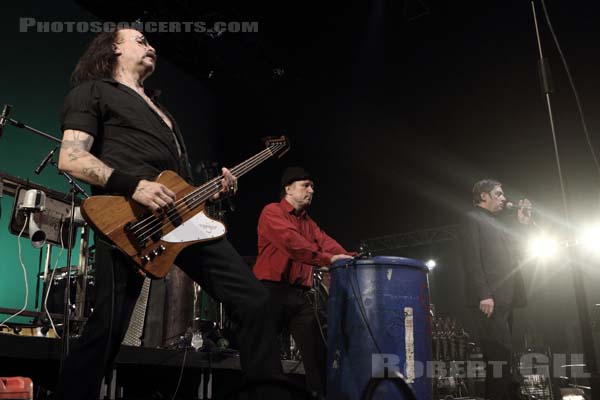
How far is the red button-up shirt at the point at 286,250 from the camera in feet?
12.9

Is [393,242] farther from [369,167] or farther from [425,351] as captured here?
[425,351]

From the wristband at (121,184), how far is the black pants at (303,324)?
2179mm

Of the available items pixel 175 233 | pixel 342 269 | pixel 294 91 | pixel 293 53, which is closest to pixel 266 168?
pixel 294 91

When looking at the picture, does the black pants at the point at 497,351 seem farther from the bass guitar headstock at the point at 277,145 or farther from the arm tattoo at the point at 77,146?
the arm tattoo at the point at 77,146

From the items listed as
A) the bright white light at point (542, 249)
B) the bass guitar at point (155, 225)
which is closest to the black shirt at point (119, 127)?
the bass guitar at point (155, 225)

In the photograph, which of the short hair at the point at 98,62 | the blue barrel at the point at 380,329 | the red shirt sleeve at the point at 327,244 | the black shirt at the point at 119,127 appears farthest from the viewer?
the red shirt sleeve at the point at 327,244

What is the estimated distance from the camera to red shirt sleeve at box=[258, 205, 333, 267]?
3.88m

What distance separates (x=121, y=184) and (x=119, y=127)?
387 mm

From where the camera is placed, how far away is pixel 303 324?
4086 mm

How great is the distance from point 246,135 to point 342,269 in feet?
27.3

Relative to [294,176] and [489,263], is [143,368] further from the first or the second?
[489,263]

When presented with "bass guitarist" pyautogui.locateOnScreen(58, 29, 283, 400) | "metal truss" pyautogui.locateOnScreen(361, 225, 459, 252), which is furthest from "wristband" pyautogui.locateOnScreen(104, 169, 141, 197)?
"metal truss" pyautogui.locateOnScreen(361, 225, 459, 252)

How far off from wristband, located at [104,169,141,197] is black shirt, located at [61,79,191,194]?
14 centimetres

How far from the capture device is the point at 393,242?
12.8 metres
